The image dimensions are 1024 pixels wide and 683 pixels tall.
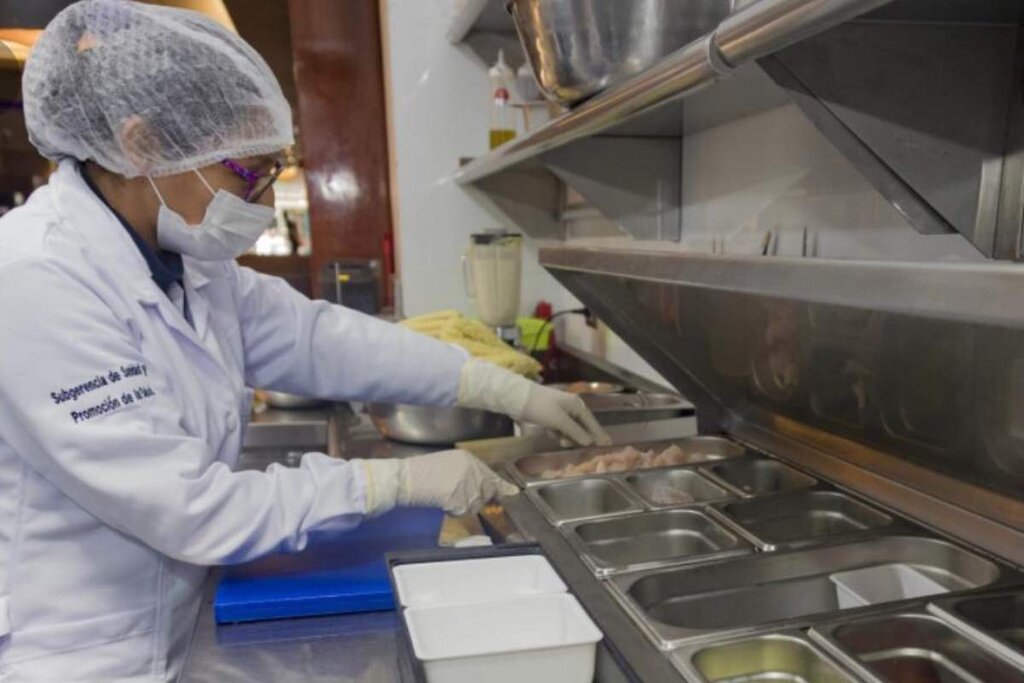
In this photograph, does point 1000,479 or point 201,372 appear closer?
point 1000,479

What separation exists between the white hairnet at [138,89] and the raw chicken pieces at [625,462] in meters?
0.84

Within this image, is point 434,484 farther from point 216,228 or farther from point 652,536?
point 216,228

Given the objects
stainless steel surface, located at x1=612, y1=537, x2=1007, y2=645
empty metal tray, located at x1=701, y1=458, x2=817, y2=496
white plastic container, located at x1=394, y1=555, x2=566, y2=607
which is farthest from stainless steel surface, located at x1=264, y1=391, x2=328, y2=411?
stainless steel surface, located at x1=612, y1=537, x2=1007, y2=645

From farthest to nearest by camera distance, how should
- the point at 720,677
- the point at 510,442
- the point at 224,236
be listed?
the point at 510,442
the point at 224,236
the point at 720,677

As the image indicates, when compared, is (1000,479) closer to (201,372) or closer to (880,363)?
(880,363)

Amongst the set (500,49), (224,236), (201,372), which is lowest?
(201,372)

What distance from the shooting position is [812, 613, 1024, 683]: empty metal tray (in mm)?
785

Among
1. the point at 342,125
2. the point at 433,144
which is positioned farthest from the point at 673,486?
the point at 342,125

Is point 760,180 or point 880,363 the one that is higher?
point 760,180

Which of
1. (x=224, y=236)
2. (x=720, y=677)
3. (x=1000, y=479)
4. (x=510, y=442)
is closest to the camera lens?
(x=720, y=677)

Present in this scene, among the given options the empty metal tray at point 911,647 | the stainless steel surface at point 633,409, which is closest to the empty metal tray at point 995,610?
the empty metal tray at point 911,647

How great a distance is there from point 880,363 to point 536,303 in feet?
7.24

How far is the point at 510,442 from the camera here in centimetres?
173

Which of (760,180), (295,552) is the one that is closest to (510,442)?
(295,552)
